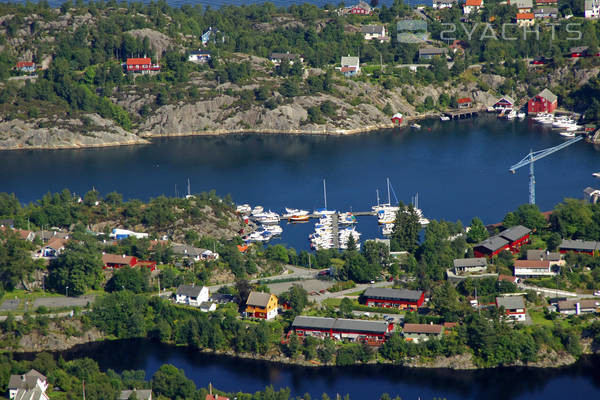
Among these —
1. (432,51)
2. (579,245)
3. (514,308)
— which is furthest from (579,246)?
(432,51)

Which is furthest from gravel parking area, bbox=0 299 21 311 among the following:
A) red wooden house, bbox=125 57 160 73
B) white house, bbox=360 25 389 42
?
white house, bbox=360 25 389 42

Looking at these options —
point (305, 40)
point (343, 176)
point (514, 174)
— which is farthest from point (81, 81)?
point (514, 174)

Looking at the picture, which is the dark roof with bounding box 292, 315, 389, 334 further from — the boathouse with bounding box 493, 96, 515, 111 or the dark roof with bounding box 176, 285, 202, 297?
the boathouse with bounding box 493, 96, 515, 111

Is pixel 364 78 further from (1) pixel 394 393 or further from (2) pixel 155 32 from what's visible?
(1) pixel 394 393

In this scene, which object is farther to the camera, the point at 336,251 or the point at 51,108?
the point at 51,108

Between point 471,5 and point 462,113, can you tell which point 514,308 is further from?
point 471,5
